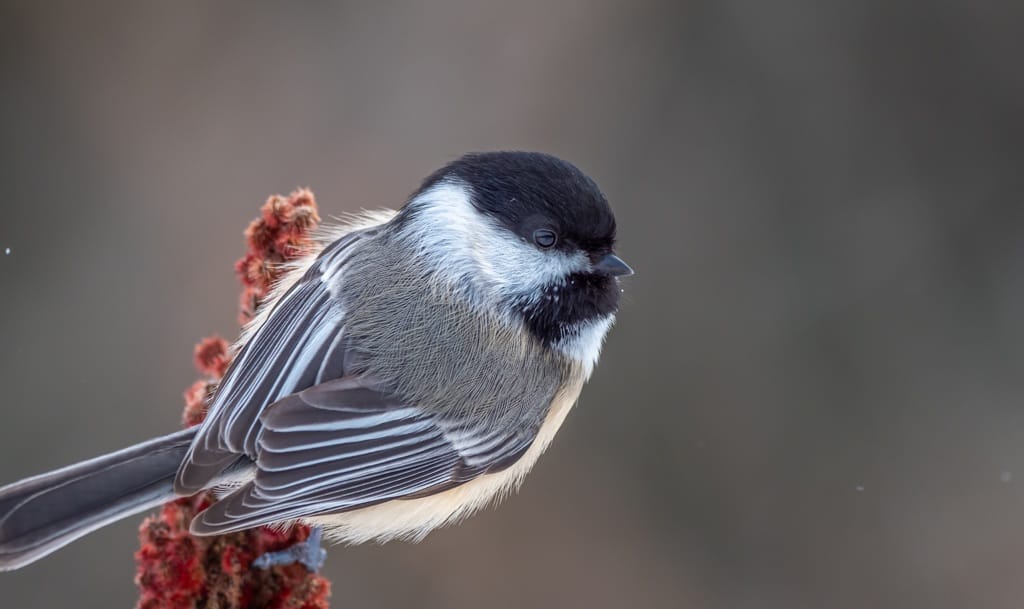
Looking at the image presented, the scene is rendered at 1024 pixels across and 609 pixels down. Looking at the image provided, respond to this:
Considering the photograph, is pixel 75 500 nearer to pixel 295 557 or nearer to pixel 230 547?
pixel 230 547

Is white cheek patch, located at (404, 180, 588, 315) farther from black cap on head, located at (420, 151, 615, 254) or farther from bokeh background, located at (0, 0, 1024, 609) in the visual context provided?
bokeh background, located at (0, 0, 1024, 609)

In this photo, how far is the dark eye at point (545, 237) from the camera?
215 cm

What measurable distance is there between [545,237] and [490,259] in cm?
12

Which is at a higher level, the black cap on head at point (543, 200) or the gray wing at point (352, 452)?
the black cap on head at point (543, 200)

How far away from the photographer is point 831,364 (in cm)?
363

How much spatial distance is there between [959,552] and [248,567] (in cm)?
254

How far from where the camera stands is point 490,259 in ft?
7.20

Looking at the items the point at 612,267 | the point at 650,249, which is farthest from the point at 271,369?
the point at 650,249

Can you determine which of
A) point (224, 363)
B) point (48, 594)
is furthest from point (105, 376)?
point (224, 363)

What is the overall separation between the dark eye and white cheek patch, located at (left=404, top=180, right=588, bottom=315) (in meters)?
0.02

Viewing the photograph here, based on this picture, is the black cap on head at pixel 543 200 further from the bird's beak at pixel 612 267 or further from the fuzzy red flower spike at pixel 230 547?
the fuzzy red flower spike at pixel 230 547

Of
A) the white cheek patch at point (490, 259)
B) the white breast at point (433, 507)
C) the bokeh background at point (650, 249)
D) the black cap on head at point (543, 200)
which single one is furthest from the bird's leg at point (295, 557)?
the bokeh background at point (650, 249)

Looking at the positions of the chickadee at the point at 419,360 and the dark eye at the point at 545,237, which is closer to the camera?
the chickadee at the point at 419,360

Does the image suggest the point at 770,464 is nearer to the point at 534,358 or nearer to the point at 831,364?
the point at 831,364
